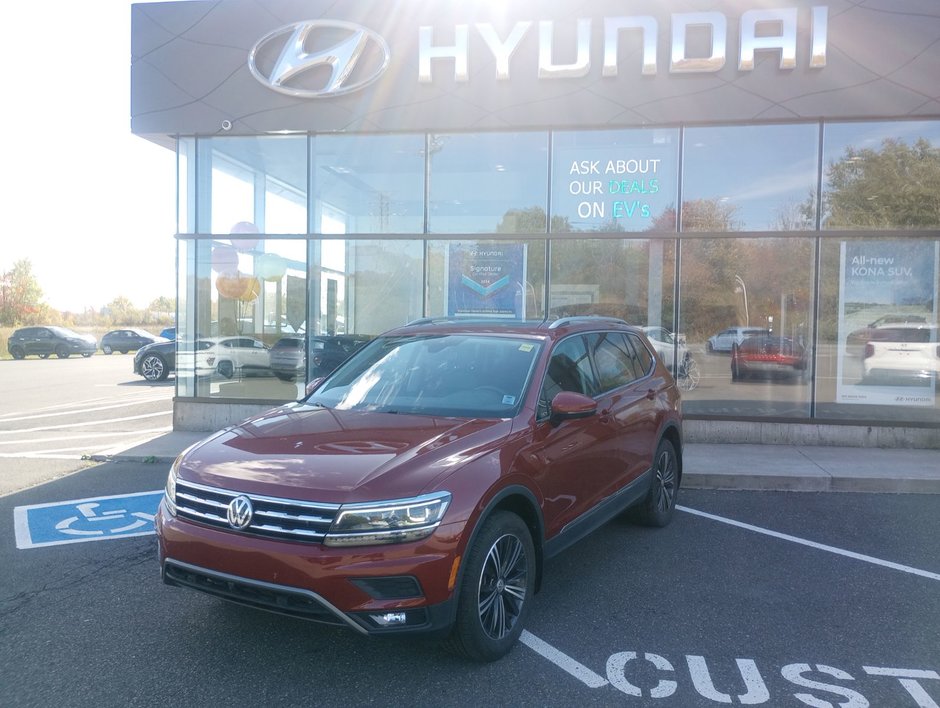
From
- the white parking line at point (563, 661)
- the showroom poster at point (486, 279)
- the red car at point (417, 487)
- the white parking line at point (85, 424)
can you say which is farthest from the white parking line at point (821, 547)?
the white parking line at point (85, 424)

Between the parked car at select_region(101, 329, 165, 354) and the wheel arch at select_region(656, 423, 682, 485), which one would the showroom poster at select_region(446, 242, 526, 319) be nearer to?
the wheel arch at select_region(656, 423, 682, 485)

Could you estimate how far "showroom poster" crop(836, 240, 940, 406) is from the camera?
34.8 ft

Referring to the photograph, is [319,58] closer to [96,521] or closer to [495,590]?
[96,521]

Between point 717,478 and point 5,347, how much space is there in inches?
1516

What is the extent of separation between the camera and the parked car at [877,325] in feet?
35.1

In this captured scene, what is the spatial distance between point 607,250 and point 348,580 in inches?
343

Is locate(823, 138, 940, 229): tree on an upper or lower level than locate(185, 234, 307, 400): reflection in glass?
upper

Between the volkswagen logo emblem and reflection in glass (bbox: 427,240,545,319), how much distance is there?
8.05 metres

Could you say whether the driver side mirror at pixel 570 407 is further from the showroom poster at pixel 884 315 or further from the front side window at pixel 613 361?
the showroom poster at pixel 884 315

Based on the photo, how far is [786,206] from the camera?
35.7 feet

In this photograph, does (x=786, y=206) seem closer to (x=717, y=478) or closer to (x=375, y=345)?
(x=717, y=478)

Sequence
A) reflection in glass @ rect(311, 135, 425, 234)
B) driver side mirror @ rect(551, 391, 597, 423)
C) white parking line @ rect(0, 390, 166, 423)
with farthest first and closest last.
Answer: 1. white parking line @ rect(0, 390, 166, 423)
2. reflection in glass @ rect(311, 135, 425, 234)
3. driver side mirror @ rect(551, 391, 597, 423)

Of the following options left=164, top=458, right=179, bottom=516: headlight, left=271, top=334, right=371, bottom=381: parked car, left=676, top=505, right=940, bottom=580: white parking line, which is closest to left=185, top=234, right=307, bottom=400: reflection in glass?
left=271, top=334, right=371, bottom=381: parked car

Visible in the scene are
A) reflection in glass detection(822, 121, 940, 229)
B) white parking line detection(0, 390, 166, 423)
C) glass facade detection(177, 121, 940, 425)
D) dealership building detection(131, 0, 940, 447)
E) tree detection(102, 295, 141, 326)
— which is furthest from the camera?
tree detection(102, 295, 141, 326)
